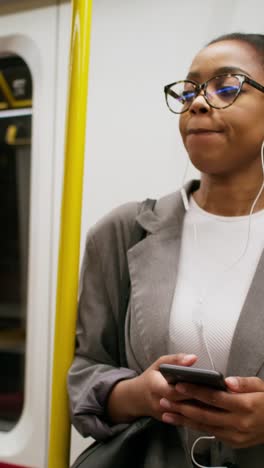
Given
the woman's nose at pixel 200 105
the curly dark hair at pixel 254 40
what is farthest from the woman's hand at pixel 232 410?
the curly dark hair at pixel 254 40

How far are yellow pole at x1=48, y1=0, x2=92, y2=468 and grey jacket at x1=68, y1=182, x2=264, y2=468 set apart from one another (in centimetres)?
5

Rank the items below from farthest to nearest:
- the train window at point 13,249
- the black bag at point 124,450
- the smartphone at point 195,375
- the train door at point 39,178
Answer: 1. the train window at point 13,249
2. the train door at point 39,178
3. the black bag at point 124,450
4. the smartphone at point 195,375

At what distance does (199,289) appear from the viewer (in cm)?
94

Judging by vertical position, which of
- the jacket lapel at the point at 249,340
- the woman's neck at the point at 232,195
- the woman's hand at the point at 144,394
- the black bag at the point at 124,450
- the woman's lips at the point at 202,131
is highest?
the woman's lips at the point at 202,131

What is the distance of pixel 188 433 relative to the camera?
0.96 m

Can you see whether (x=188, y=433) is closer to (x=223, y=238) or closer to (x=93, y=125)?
(x=223, y=238)

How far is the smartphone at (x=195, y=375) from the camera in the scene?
2.23ft

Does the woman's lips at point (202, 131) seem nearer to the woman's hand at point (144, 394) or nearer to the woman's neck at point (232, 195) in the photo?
the woman's neck at point (232, 195)

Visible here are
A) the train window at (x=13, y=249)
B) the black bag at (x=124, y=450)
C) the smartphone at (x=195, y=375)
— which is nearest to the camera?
the smartphone at (x=195, y=375)

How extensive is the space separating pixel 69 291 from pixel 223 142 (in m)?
0.48

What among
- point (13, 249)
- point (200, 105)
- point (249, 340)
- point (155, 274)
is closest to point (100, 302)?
point (155, 274)

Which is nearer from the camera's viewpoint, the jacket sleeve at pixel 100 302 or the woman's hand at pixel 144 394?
the woman's hand at pixel 144 394

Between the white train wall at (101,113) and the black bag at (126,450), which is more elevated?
the white train wall at (101,113)

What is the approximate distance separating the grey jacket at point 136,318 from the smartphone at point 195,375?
15 centimetres
